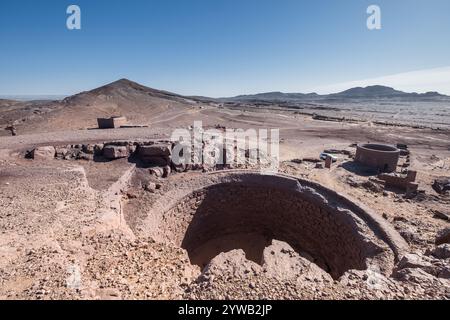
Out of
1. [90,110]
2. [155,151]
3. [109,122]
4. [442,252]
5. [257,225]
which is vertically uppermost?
[90,110]

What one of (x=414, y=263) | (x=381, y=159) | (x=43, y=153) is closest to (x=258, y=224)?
(x=414, y=263)

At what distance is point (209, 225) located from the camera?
11836 millimetres

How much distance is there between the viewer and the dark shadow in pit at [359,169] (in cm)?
1574

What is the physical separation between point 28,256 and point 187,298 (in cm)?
309

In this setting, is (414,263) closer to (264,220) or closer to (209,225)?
(264,220)

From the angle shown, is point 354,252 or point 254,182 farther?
point 254,182

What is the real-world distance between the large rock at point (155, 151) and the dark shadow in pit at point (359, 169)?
12007 millimetres

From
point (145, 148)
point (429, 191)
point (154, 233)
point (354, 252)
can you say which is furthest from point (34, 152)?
point (429, 191)

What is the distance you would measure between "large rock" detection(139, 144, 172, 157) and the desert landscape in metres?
0.05

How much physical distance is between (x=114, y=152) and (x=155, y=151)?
6.02 feet

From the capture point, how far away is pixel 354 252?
8.43 metres

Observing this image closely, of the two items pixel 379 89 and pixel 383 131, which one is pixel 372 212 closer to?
pixel 383 131

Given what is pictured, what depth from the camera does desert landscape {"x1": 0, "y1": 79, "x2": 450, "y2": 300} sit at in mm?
4379
